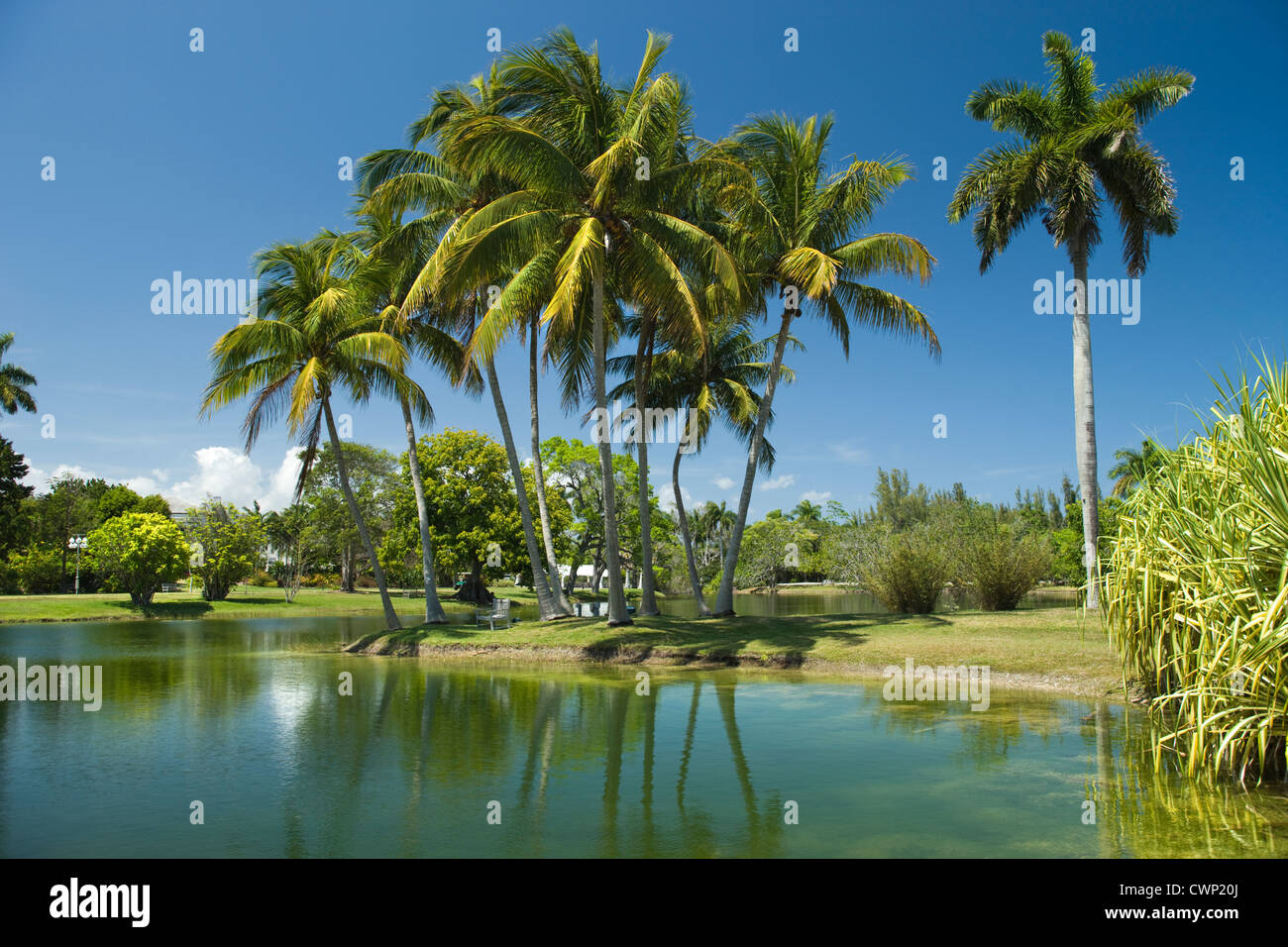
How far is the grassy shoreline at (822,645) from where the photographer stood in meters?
14.0

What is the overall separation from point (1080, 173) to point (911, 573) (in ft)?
37.9

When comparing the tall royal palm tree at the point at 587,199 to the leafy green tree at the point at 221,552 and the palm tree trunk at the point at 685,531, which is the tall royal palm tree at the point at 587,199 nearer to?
the palm tree trunk at the point at 685,531

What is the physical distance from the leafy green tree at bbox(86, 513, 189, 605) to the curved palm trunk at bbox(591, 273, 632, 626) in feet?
107

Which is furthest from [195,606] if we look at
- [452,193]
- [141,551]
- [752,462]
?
[752,462]

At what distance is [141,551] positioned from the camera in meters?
40.9

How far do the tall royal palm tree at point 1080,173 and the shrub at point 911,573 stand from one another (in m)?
4.16

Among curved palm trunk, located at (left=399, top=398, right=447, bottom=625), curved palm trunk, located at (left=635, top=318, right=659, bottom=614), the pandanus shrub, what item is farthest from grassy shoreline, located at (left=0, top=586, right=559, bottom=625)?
the pandanus shrub

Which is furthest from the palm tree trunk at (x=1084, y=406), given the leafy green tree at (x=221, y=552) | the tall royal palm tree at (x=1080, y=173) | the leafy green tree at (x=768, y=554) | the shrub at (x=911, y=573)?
the leafy green tree at (x=221, y=552)

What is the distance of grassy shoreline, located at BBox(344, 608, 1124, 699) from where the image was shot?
553 inches

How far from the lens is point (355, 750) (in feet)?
31.4

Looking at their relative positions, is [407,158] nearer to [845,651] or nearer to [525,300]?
[525,300]

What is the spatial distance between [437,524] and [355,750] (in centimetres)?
3545

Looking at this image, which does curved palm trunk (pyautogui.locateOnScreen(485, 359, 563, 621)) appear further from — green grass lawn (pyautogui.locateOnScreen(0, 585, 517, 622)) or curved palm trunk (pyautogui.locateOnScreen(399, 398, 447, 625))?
green grass lawn (pyautogui.locateOnScreen(0, 585, 517, 622))

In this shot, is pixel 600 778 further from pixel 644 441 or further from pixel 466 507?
pixel 466 507
